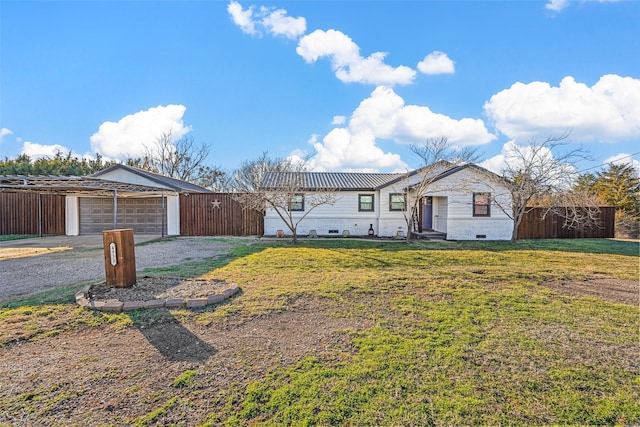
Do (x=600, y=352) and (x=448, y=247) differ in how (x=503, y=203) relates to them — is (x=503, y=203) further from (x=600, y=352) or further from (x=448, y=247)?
(x=600, y=352)

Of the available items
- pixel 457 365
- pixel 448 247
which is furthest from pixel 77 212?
pixel 457 365

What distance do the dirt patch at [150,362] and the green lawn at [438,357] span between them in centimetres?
10

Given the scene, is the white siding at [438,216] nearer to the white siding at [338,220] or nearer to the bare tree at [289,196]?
the white siding at [338,220]

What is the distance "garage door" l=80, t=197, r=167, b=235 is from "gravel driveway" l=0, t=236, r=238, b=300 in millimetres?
4304

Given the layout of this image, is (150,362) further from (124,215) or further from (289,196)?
(124,215)

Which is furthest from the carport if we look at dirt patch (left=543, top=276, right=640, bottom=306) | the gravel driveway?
dirt patch (left=543, top=276, right=640, bottom=306)

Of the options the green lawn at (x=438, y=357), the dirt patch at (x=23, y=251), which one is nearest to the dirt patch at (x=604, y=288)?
the green lawn at (x=438, y=357)

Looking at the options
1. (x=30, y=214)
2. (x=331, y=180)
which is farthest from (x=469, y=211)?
(x=30, y=214)

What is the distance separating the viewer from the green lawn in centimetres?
229

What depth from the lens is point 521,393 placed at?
2.54 meters

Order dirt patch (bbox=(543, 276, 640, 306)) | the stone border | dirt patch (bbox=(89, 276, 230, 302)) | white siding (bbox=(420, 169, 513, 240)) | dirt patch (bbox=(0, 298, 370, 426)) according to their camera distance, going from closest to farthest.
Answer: dirt patch (bbox=(0, 298, 370, 426))
the stone border
dirt patch (bbox=(89, 276, 230, 302))
dirt patch (bbox=(543, 276, 640, 306))
white siding (bbox=(420, 169, 513, 240))

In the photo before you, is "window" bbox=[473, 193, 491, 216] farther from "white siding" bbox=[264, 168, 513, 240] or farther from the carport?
the carport

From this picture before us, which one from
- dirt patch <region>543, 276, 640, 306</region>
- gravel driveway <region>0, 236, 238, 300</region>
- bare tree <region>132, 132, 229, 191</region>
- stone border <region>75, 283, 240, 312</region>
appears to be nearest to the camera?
stone border <region>75, 283, 240, 312</region>

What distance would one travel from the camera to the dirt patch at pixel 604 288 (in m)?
5.40
